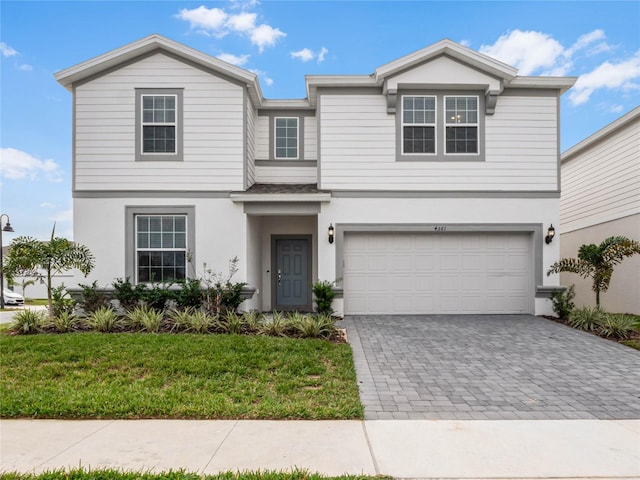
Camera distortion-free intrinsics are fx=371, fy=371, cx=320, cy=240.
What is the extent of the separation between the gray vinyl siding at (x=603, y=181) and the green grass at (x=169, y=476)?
12.2 meters

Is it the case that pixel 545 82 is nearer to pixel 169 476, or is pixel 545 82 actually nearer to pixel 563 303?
→ pixel 563 303

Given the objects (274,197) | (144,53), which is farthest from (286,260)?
(144,53)

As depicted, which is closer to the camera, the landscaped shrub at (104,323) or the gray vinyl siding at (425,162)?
the landscaped shrub at (104,323)

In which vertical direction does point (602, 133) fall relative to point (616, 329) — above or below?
above

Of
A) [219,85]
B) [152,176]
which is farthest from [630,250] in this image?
[152,176]

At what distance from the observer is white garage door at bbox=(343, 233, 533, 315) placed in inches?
400

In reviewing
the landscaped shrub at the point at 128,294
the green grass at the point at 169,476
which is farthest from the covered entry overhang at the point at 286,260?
the green grass at the point at 169,476

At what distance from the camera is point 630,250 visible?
29.0ft

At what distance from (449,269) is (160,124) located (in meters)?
8.62

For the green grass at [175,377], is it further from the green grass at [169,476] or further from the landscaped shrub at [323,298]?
the landscaped shrub at [323,298]

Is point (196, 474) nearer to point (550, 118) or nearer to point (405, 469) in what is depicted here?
point (405, 469)

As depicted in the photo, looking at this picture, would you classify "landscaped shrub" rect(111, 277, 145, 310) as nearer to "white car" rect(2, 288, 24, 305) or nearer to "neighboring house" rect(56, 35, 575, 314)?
"neighboring house" rect(56, 35, 575, 314)

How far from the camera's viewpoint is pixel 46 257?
829cm

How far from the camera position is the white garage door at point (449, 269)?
10.1 metres
